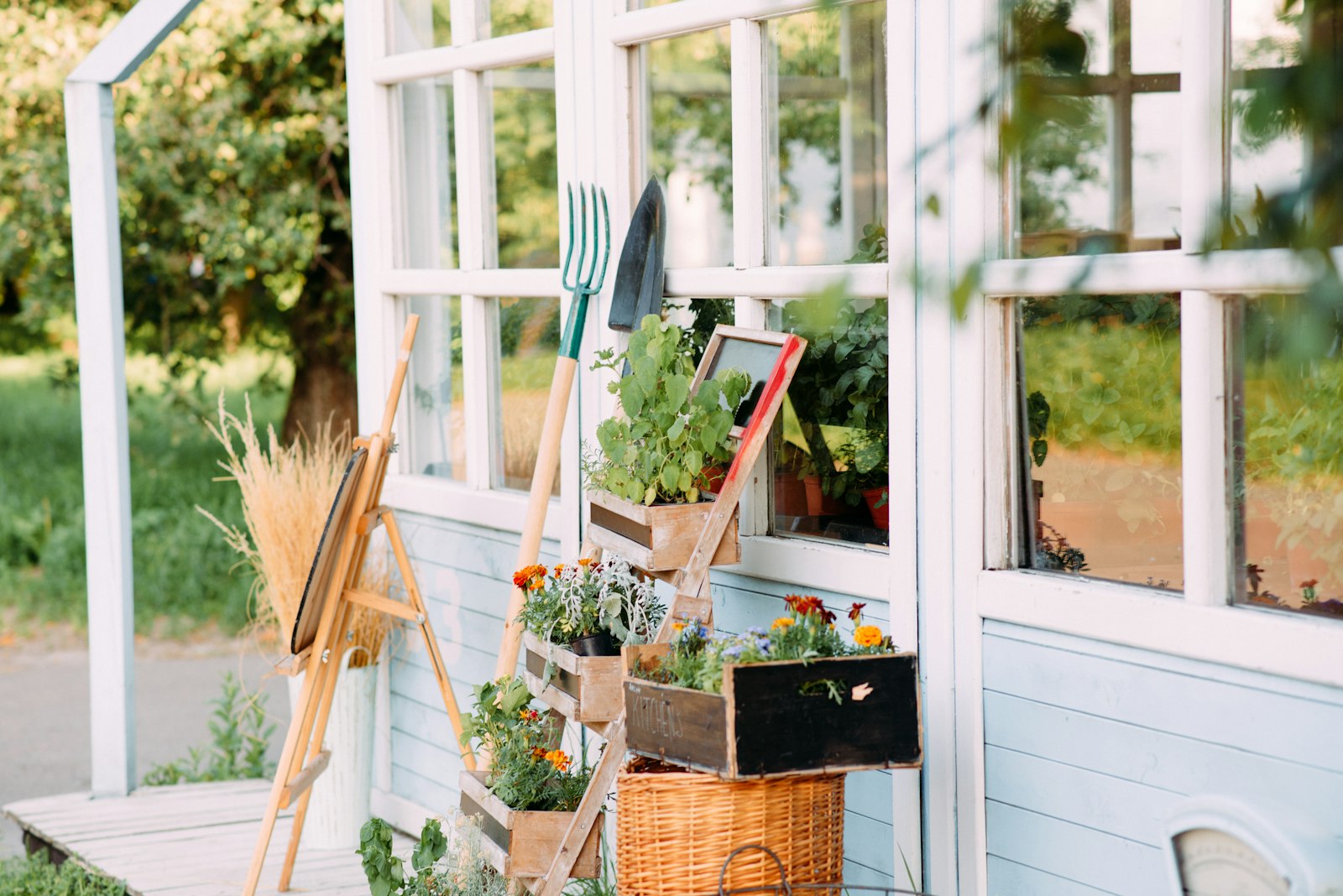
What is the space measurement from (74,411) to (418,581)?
1020 cm

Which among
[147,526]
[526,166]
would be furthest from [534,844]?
[147,526]

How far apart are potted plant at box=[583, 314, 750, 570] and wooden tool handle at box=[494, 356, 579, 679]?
475 millimetres

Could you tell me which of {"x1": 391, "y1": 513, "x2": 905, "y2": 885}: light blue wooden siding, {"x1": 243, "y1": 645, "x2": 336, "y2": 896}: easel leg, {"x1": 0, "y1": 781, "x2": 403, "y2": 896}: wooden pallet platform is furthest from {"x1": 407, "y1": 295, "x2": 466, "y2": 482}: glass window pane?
{"x1": 0, "y1": 781, "x2": 403, "y2": 896}: wooden pallet platform

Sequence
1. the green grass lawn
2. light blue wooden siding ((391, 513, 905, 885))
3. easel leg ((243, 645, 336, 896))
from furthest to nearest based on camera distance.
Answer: the green grass lawn < light blue wooden siding ((391, 513, 905, 885)) < easel leg ((243, 645, 336, 896))

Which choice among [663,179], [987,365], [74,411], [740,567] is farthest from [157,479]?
[987,365]

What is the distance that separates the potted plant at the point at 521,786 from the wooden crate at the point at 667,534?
19.7 inches

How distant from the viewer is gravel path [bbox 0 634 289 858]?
5.88 m

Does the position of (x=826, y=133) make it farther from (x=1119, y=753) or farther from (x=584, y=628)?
(x=1119, y=753)

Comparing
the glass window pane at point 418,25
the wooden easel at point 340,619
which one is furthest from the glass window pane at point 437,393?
the glass window pane at point 418,25

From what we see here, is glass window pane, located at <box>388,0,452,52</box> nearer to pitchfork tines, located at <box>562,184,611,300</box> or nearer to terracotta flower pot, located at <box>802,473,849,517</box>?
pitchfork tines, located at <box>562,184,611,300</box>

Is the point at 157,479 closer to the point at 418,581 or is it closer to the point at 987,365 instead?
the point at 418,581

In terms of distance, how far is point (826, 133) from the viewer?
14.7ft

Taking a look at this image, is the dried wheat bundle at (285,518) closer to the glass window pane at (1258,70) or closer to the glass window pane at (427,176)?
the glass window pane at (427,176)

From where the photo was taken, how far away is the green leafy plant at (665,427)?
2.63 m
